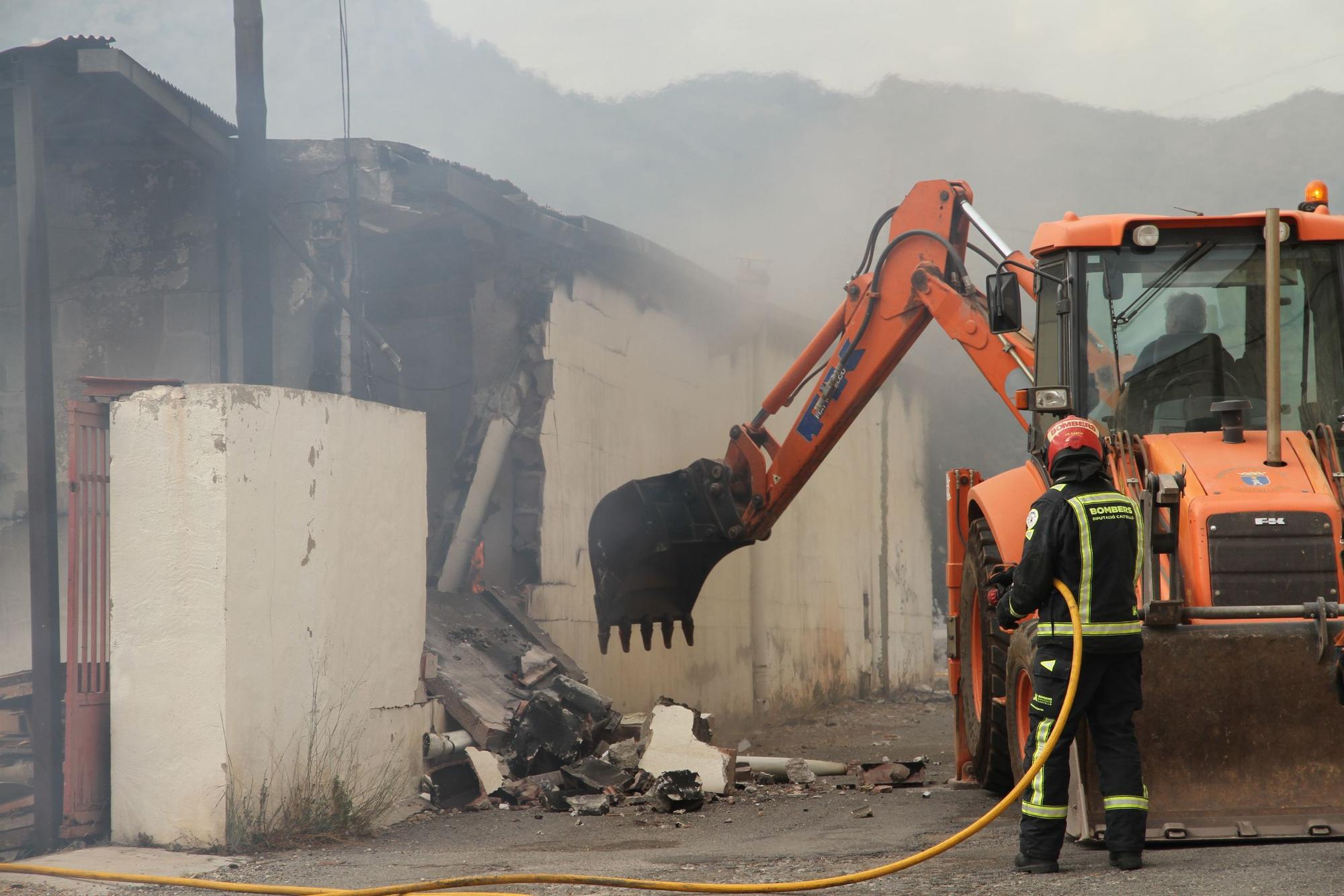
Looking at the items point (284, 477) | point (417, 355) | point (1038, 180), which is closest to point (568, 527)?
point (417, 355)

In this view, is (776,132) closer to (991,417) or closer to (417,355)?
(991,417)

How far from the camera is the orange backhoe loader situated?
564 centimetres

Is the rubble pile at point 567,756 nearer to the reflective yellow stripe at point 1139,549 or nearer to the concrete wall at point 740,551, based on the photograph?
the concrete wall at point 740,551

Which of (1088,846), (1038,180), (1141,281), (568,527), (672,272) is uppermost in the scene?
Answer: (1038,180)

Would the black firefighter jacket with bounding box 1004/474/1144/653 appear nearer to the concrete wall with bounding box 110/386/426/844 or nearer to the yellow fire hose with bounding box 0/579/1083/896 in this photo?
the yellow fire hose with bounding box 0/579/1083/896

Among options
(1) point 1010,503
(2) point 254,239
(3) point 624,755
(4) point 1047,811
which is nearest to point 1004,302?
(1) point 1010,503

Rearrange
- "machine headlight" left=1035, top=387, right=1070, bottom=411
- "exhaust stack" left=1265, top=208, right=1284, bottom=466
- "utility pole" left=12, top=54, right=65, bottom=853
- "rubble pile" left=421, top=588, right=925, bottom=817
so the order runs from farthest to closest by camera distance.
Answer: "rubble pile" left=421, top=588, right=925, bottom=817, "utility pole" left=12, top=54, right=65, bottom=853, "machine headlight" left=1035, top=387, right=1070, bottom=411, "exhaust stack" left=1265, top=208, right=1284, bottom=466

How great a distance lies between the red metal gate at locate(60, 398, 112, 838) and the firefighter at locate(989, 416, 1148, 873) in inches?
171

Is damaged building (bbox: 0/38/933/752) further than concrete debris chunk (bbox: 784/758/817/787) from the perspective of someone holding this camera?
Yes

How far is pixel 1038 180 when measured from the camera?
28.1 m

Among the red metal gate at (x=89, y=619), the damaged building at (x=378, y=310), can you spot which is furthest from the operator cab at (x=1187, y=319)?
the damaged building at (x=378, y=310)

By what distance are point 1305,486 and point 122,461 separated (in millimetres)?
5388

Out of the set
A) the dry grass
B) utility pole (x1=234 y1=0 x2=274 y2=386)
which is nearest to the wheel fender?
the dry grass

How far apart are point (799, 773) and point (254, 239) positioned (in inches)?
242
